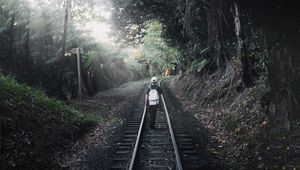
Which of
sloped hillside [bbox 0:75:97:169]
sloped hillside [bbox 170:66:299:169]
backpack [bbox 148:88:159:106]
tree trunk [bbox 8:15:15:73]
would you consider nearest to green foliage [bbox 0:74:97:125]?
sloped hillside [bbox 0:75:97:169]

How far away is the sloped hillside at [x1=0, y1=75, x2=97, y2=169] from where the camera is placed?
8633 millimetres

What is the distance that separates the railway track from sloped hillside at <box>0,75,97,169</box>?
1.70 meters

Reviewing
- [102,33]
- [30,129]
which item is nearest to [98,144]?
[30,129]

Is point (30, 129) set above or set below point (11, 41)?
below

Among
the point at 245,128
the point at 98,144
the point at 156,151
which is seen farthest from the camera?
the point at 98,144

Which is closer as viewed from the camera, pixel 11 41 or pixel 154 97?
pixel 154 97

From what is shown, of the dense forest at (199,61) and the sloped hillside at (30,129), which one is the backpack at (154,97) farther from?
the sloped hillside at (30,129)

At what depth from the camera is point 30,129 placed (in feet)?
32.9

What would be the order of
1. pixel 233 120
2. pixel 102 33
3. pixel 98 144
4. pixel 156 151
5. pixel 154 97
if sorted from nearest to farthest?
pixel 156 151, pixel 98 144, pixel 233 120, pixel 154 97, pixel 102 33

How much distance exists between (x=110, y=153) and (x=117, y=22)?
1646 cm

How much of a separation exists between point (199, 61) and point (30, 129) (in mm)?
16637

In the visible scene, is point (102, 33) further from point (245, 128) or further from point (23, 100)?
point (245, 128)

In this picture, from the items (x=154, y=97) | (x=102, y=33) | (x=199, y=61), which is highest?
(x=102, y=33)

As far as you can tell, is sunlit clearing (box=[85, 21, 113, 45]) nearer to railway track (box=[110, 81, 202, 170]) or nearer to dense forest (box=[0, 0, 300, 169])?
dense forest (box=[0, 0, 300, 169])
